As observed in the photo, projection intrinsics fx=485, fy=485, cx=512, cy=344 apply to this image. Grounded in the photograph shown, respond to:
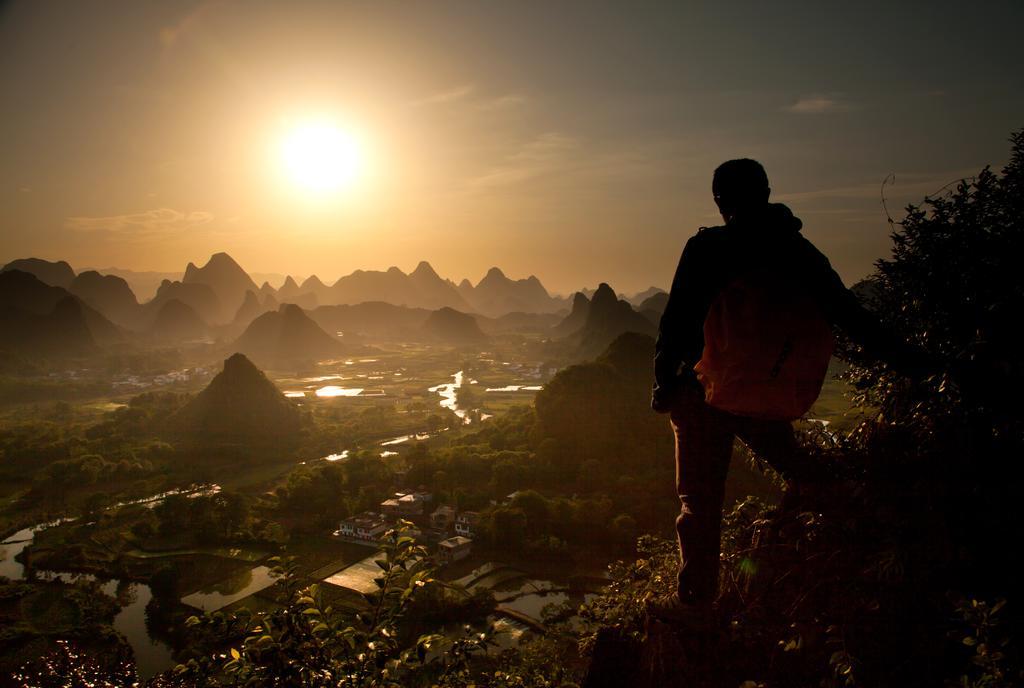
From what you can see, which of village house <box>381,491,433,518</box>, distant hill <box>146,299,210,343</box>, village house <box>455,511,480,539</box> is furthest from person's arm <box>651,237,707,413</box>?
distant hill <box>146,299,210,343</box>

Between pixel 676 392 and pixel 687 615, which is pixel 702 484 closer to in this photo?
pixel 676 392

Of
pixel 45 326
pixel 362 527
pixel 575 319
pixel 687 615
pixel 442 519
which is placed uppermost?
pixel 45 326

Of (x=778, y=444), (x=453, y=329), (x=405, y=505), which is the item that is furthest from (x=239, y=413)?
(x=453, y=329)

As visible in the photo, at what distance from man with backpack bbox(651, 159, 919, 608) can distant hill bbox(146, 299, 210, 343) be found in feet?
537

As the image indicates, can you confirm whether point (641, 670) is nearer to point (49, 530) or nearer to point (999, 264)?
point (999, 264)

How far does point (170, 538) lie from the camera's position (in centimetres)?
2397

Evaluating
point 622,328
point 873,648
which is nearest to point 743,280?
point 873,648

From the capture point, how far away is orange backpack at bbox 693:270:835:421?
2025 mm

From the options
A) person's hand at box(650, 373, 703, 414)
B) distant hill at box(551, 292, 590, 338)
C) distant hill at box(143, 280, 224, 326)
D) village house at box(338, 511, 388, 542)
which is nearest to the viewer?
person's hand at box(650, 373, 703, 414)

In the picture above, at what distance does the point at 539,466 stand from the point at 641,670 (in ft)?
89.3

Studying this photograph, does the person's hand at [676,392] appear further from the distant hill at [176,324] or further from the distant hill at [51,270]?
the distant hill at [51,270]

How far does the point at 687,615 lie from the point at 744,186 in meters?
2.19

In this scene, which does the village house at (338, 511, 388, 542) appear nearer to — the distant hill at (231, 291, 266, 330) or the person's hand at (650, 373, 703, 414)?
the person's hand at (650, 373, 703, 414)

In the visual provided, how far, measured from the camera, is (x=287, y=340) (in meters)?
110
